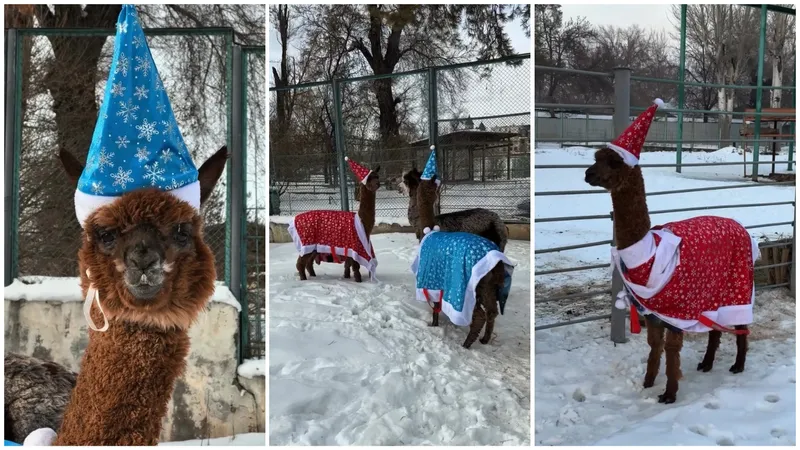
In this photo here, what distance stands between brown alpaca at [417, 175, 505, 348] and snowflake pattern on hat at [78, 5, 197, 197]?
105 centimetres

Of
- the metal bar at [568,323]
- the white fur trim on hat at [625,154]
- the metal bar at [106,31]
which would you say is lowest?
the metal bar at [568,323]

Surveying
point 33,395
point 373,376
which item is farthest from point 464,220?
point 33,395

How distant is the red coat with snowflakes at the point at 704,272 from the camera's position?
227 cm

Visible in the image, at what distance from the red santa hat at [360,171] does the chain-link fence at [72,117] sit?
1.21 feet

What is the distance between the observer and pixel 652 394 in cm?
245

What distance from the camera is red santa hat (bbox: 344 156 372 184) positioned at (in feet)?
6.99

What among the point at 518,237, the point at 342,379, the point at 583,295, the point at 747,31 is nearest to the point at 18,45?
the point at 342,379

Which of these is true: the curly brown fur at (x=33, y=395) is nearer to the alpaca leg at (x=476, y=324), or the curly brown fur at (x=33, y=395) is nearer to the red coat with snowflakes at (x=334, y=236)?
the red coat with snowflakes at (x=334, y=236)

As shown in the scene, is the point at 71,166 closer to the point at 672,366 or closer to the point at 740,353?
the point at 672,366

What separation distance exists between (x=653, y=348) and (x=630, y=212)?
0.67 m

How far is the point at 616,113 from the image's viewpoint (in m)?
2.60

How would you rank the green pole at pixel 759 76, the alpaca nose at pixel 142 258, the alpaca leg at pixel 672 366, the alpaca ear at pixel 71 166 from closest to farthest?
1. the alpaca nose at pixel 142 258
2. the alpaca ear at pixel 71 166
3. the alpaca leg at pixel 672 366
4. the green pole at pixel 759 76

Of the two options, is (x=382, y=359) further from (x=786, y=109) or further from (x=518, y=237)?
(x=786, y=109)

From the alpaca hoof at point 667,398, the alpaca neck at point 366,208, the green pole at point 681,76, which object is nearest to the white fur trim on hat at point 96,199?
the alpaca neck at point 366,208
